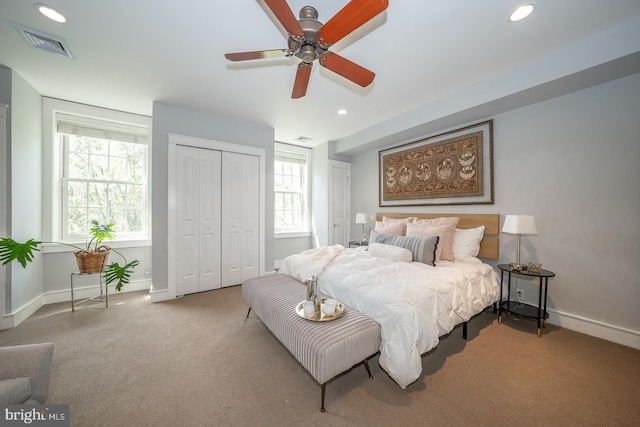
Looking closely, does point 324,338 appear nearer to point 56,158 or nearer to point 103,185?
point 103,185

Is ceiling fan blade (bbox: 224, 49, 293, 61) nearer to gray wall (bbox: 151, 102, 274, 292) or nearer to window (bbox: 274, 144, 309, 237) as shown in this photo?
gray wall (bbox: 151, 102, 274, 292)

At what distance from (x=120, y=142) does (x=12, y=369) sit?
11.9ft

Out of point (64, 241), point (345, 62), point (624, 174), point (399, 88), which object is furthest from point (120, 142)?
point (624, 174)

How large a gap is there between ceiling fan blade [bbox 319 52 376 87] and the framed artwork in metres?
2.11

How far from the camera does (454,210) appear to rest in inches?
136

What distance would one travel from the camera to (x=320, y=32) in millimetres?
1496

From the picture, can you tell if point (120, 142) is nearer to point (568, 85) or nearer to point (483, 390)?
point (483, 390)

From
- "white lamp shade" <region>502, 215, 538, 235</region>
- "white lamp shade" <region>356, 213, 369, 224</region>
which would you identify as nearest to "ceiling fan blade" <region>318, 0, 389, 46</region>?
"white lamp shade" <region>502, 215, 538, 235</region>

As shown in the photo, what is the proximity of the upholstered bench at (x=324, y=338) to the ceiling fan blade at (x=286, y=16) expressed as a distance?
1.93m

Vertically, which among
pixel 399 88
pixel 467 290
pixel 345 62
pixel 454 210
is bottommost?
pixel 467 290

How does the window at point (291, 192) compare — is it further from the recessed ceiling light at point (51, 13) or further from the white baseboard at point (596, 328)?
the white baseboard at point (596, 328)

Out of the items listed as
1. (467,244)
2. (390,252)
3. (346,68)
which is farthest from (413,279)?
(346,68)

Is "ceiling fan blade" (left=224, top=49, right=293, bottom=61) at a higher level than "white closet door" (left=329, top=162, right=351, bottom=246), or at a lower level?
higher

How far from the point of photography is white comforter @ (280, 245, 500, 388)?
1.59 m
